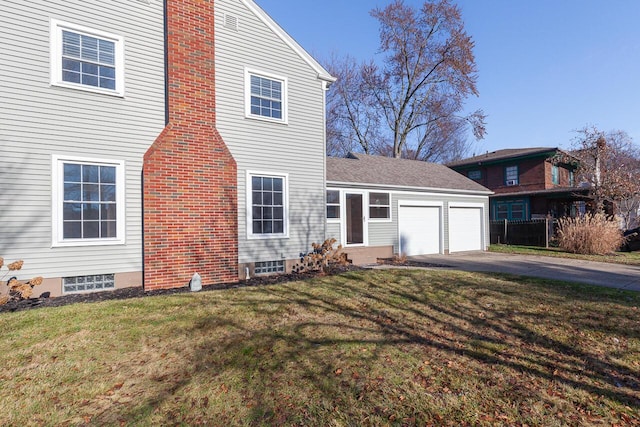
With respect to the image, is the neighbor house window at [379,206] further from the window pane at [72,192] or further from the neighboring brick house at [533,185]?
the neighboring brick house at [533,185]

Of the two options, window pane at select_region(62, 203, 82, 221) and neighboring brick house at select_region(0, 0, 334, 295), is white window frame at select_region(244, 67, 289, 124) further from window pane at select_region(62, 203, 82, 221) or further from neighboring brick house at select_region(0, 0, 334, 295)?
window pane at select_region(62, 203, 82, 221)

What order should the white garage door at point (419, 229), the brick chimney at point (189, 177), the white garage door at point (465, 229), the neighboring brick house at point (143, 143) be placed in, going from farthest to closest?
the white garage door at point (465, 229), the white garage door at point (419, 229), the brick chimney at point (189, 177), the neighboring brick house at point (143, 143)

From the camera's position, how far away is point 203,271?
8.12 m

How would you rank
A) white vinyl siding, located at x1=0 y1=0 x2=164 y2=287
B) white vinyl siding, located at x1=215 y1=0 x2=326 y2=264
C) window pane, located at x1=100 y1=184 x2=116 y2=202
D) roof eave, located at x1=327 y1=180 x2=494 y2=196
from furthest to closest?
roof eave, located at x1=327 y1=180 x2=494 y2=196, white vinyl siding, located at x1=215 y1=0 x2=326 y2=264, window pane, located at x1=100 y1=184 x2=116 y2=202, white vinyl siding, located at x1=0 y1=0 x2=164 y2=287

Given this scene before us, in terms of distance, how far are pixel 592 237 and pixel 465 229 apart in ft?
15.8

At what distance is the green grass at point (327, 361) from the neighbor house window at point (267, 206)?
10.3 feet

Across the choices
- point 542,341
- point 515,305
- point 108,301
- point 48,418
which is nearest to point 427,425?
point 542,341

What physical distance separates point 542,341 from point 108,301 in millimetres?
7251

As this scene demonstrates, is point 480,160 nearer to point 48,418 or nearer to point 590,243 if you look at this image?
point 590,243

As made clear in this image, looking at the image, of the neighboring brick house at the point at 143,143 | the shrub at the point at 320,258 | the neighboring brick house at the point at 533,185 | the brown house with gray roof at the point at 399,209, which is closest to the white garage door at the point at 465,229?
the brown house with gray roof at the point at 399,209

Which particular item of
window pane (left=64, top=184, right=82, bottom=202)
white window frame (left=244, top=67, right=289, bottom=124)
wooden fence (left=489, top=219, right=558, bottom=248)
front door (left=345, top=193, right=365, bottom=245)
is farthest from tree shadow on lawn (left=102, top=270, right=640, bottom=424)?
wooden fence (left=489, top=219, right=558, bottom=248)

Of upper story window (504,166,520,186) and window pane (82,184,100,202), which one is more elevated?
upper story window (504,166,520,186)

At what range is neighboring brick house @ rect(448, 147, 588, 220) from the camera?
21.3 m

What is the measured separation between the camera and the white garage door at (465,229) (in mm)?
15289
